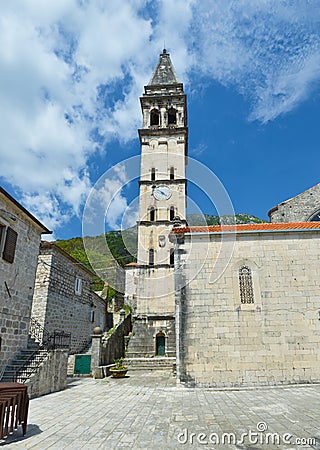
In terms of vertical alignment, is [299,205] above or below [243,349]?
above

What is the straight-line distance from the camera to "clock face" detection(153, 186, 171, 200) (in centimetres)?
2339

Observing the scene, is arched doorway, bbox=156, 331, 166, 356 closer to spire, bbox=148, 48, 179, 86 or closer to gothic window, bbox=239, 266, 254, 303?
gothic window, bbox=239, 266, 254, 303

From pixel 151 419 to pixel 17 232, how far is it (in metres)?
7.11

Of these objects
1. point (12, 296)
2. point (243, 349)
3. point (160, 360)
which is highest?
point (12, 296)

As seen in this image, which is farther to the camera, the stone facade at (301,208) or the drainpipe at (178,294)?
the stone facade at (301,208)

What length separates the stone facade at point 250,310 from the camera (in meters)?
9.58

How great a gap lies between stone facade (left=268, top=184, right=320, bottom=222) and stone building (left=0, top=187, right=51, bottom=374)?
1595cm

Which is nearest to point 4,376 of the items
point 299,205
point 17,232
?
point 17,232

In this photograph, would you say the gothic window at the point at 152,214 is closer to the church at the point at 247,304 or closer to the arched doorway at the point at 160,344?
the arched doorway at the point at 160,344

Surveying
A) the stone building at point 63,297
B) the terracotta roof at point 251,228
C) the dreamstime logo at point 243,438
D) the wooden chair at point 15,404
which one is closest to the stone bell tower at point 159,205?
the stone building at point 63,297

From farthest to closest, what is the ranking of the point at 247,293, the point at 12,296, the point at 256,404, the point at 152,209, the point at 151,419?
the point at 152,209 < the point at 247,293 < the point at 12,296 < the point at 256,404 < the point at 151,419

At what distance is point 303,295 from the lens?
10.2 m

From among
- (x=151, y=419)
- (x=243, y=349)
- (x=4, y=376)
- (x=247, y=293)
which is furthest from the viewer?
(x=247, y=293)

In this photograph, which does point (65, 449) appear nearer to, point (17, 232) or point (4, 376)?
point (4, 376)
